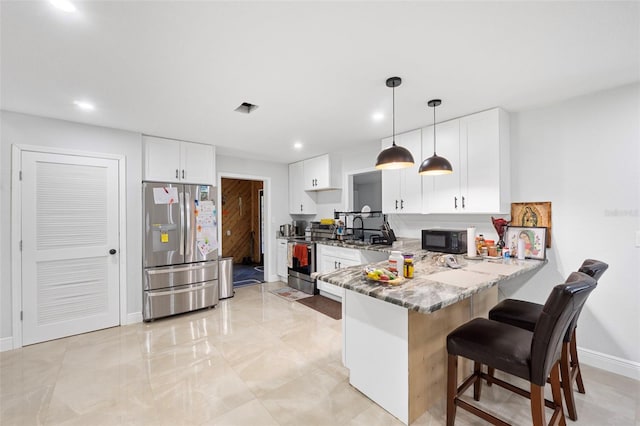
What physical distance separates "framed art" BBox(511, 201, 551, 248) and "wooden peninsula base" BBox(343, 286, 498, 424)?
4.52ft

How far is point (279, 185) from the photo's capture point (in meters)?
5.70

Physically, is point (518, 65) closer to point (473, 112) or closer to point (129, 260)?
point (473, 112)

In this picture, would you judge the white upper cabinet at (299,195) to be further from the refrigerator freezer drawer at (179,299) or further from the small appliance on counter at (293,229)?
the refrigerator freezer drawer at (179,299)

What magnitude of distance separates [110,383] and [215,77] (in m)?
2.65

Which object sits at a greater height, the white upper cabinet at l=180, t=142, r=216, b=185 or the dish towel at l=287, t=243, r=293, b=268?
the white upper cabinet at l=180, t=142, r=216, b=185

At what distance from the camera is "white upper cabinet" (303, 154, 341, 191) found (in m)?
4.82

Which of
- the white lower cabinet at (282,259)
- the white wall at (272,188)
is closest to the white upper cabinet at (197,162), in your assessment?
the white wall at (272,188)

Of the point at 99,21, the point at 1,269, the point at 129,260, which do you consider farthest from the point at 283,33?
the point at 1,269

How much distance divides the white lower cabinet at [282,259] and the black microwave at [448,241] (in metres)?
2.91

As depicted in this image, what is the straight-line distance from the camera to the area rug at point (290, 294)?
4.45 meters

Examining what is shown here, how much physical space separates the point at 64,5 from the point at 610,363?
4631mm

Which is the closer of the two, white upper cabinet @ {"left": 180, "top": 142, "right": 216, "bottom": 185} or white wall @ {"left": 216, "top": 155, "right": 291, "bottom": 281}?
white upper cabinet @ {"left": 180, "top": 142, "right": 216, "bottom": 185}

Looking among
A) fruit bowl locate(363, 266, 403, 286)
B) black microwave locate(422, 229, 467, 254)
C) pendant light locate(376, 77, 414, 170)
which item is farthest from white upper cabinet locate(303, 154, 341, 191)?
fruit bowl locate(363, 266, 403, 286)

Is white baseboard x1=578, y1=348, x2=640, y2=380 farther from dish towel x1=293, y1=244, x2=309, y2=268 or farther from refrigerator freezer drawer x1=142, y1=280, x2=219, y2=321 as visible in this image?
refrigerator freezer drawer x1=142, y1=280, x2=219, y2=321
